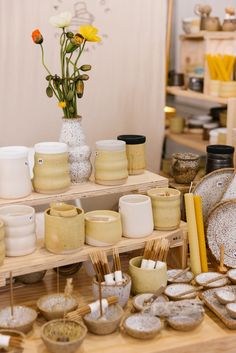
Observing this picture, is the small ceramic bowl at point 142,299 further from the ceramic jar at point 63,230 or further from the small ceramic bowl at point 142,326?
the ceramic jar at point 63,230

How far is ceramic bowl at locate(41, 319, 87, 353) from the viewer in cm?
146

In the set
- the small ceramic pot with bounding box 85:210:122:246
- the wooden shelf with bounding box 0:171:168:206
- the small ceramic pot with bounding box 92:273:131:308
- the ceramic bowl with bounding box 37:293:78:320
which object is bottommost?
the ceramic bowl with bounding box 37:293:78:320

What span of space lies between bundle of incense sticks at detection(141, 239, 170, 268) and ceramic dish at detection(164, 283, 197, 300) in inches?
3.7

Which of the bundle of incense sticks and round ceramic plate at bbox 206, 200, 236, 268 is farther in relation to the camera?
round ceramic plate at bbox 206, 200, 236, 268

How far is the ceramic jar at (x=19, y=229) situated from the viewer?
1.66m

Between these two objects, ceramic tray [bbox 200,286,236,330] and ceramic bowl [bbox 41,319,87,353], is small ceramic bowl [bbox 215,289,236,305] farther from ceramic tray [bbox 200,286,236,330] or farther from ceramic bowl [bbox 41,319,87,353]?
ceramic bowl [bbox 41,319,87,353]

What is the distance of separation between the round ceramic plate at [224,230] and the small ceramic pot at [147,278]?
12.4 inches

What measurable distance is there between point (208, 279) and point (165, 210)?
0.94ft

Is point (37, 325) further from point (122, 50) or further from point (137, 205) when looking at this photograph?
point (122, 50)

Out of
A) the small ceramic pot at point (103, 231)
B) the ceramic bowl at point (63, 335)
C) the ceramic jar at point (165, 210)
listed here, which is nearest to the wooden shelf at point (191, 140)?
the ceramic jar at point (165, 210)

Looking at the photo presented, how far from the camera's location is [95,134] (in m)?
2.65

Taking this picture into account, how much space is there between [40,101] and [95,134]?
331 millimetres

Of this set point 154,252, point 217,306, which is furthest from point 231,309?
point 154,252

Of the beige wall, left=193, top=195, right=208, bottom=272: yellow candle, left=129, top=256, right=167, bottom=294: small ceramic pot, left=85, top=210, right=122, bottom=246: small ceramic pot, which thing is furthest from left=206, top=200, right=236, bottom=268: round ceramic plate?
the beige wall
